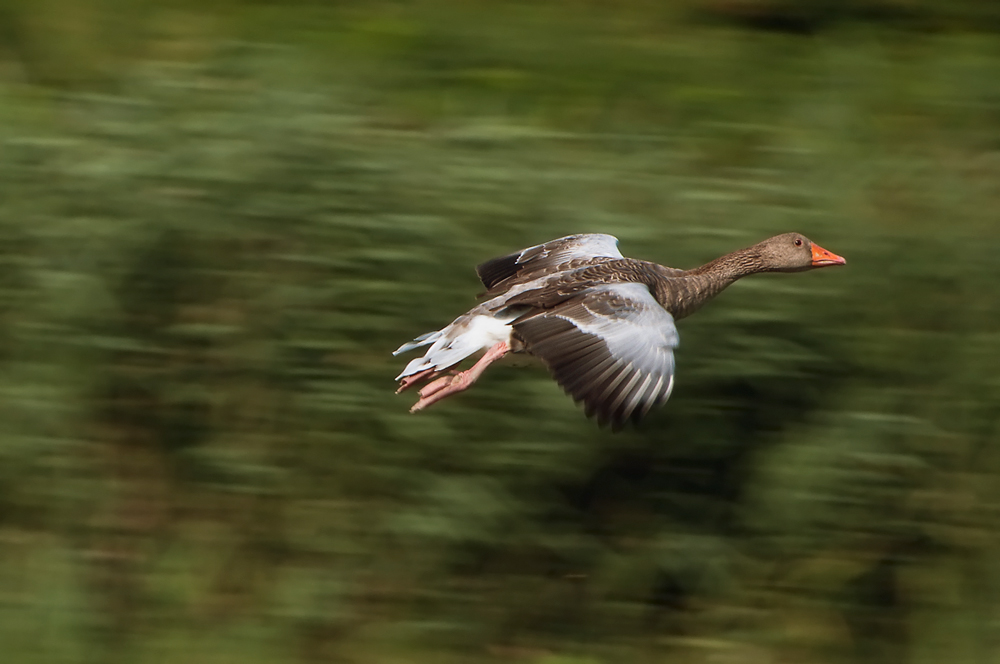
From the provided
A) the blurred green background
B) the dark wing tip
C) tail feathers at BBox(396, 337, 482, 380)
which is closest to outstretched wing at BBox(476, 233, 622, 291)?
the dark wing tip

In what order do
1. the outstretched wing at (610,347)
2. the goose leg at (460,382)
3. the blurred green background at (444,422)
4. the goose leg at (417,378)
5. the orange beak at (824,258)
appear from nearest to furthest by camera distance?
the outstretched wing at (610,347) → the goose leg at (460,382) → the goose leg at (417,378) → the orange beak at (824,258) → the blurred green background at (444,422)

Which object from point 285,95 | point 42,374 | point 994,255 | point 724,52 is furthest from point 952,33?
point 42,374

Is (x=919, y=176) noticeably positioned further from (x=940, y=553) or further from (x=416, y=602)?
(x=416, y=602)

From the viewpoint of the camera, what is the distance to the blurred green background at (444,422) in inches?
196

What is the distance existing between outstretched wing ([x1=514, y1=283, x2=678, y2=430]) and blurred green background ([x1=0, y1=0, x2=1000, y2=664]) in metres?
0.72

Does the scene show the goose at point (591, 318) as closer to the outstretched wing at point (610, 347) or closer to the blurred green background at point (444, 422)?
the outstretched wing at point (610, 347)

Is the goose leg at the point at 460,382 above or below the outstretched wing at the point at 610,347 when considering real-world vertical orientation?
below

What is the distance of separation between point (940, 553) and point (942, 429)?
1.69ft

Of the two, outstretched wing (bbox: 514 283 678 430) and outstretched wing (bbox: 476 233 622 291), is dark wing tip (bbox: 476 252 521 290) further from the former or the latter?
outstretched wing (bbox: 514 283 678 430)

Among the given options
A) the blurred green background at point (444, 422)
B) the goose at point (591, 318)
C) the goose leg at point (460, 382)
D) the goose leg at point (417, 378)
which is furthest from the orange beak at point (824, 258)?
the goose leg at point (417, 378)

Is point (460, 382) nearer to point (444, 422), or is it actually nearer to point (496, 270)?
point (444, 422)

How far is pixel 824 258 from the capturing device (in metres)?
4.87

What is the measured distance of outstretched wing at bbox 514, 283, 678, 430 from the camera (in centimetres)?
386

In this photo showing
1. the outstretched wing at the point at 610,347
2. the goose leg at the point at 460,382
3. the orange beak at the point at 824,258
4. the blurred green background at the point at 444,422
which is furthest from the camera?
the blurred green background at the point at 444,422
